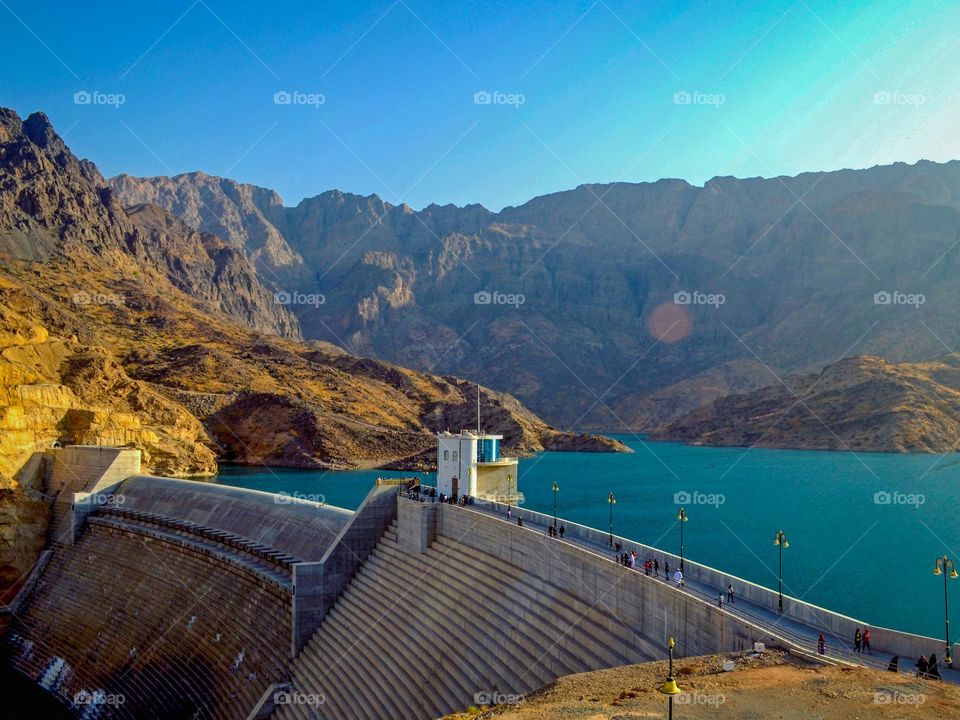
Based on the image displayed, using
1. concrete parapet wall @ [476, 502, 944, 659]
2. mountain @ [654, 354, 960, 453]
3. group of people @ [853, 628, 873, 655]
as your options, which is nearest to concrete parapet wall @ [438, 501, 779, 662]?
group of people @ [853, 628, 873, 655]

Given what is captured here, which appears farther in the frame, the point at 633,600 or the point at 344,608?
the point at 344,608

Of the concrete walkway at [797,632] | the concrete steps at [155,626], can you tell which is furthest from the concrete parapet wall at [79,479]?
the concrete walkway at [797,632]

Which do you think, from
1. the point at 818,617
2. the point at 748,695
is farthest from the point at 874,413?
the point at 748,695

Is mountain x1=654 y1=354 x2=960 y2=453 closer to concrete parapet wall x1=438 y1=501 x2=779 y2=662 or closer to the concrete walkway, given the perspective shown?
concrete parapet wall x1=438 y1=501 x2=779 y2=662

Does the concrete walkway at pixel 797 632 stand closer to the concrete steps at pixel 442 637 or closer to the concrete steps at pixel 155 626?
the concrete steps at pixel 442 637

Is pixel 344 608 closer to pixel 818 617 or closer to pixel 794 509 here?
pixel 818 617

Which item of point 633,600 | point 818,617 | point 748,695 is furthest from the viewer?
point 633,600
